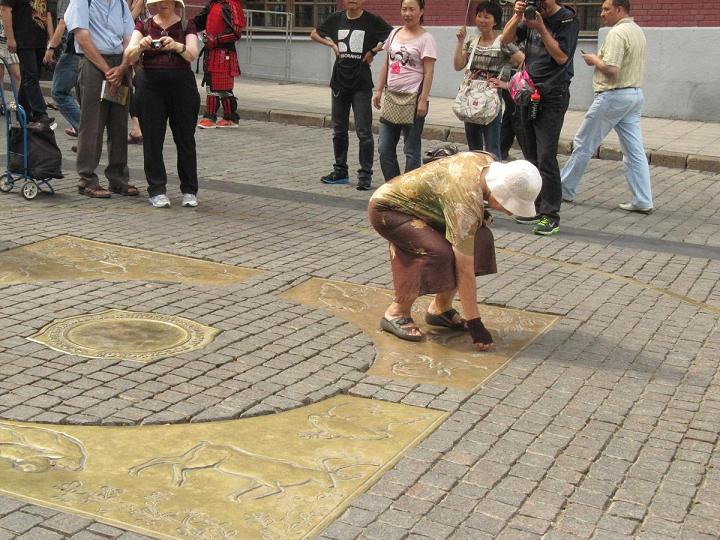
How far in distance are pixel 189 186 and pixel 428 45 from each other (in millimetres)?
2426

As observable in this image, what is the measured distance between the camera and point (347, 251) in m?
8.27

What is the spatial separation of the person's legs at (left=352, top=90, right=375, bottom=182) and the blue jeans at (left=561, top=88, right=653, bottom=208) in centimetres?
191

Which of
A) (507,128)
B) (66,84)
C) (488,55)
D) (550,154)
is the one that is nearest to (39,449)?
(550,154)

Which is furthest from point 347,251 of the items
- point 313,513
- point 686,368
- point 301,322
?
point 313,513

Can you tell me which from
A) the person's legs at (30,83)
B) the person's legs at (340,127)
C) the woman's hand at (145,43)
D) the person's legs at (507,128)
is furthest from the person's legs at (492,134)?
the person's legs at (30,83)

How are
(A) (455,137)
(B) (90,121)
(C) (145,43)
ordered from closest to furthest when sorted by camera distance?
(C) (145,43)
(B) (90,121)
(A) (455,137)

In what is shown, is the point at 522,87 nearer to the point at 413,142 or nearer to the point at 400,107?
the point at 400,107

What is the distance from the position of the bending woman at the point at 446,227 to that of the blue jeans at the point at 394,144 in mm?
3938

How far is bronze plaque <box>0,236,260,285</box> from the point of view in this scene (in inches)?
283

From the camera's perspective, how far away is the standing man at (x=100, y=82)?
9320mm

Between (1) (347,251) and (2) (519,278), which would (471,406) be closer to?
(2) (519,278)

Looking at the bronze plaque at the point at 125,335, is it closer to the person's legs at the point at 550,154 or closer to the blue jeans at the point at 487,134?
the person's legs at the point at 550,154

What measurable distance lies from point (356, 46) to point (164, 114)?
2.27 m

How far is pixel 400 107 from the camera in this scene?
32.9 ft
